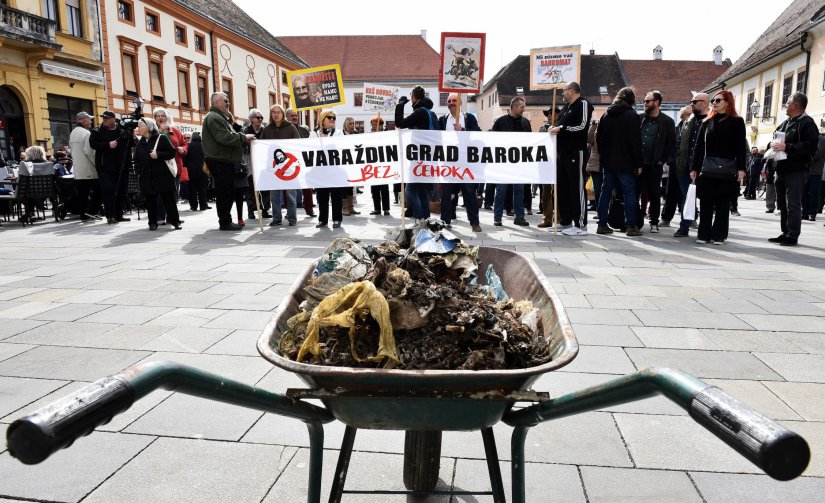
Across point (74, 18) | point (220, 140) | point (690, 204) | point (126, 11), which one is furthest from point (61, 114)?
point (690, 204)

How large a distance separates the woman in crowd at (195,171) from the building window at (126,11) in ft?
57.3

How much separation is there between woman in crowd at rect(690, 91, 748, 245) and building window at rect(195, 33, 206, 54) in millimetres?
32817

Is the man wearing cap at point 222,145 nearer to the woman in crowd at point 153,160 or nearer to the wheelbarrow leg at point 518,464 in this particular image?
the woman in crowd at point 153,160

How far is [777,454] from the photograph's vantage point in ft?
3.04

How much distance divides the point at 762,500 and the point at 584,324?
2.25 metres

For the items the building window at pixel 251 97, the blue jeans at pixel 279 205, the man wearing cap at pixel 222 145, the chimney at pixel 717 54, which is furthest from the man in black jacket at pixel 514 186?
the chimney at pixel 717 54

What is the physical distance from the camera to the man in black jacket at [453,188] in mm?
8945

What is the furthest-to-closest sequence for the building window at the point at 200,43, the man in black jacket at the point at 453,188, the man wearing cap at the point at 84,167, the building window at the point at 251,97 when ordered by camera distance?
the building window at the point at 251,97 < the building window at the point at 200,43 < the man wearing cap at the point at 84,167 < the man in black jacket at the point at 453,188

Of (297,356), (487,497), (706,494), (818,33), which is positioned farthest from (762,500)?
(818,33)

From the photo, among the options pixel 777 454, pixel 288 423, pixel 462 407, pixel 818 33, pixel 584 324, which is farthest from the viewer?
pixel 818 33

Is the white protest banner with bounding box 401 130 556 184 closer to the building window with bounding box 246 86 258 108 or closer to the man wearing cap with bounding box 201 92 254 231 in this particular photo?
the man wearing cap with bounding box 201 92 254 231

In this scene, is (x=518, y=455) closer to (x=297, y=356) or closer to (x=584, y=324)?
(x=297, y=356)

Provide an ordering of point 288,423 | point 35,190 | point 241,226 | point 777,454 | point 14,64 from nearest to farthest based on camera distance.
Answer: point 777,454 < point 288,423 < point 241,226 < point 35,190 < point 14,64

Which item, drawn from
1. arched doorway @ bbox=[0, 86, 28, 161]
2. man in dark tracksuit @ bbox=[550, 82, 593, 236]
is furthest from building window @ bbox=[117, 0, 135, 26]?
man in dark tracksuit @ bbox=[550, 82, 593, 236]
